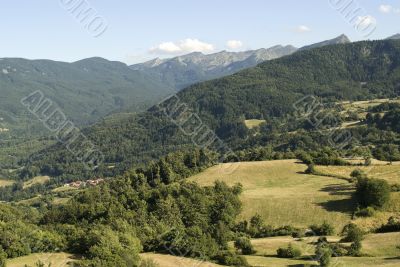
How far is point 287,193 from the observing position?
303ft

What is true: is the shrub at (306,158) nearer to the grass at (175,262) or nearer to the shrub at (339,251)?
the shrub at (339,251)

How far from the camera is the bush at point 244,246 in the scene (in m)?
63.9

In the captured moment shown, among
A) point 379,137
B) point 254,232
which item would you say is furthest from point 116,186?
point 379,137

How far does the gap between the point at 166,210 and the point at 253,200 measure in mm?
19083

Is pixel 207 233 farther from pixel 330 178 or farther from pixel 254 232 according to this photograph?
pixel 330 178

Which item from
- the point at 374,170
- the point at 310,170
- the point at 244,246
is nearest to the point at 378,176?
the point at 374,170

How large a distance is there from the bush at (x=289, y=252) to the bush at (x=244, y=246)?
505cm

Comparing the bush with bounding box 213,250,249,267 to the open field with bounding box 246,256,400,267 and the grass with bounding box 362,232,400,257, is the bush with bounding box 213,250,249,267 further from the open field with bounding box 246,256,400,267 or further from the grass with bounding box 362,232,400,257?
the grass with bounding box 362,232,400,257

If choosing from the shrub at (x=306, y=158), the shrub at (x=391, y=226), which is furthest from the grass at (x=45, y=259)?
the shrub at (x=306, y=158)

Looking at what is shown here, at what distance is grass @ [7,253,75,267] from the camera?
54219 millimetres

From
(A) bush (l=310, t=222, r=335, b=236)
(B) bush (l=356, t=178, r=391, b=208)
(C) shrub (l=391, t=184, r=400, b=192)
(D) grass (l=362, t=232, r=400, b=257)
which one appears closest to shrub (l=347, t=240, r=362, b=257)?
(D) grass (l=362, t=232, r=400, b=257)

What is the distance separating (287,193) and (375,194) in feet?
60.3

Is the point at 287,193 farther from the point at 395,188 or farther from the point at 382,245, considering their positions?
the point at 382,245

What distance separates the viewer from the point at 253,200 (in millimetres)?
90688
